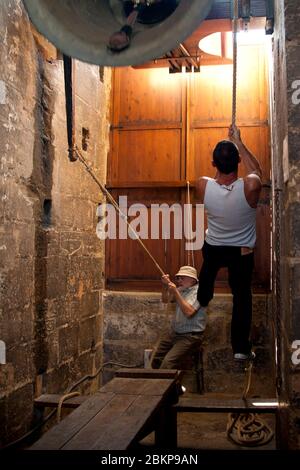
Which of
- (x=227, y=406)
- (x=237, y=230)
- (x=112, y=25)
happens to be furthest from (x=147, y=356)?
(x=112, y=25)

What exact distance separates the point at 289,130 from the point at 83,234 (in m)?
3.02

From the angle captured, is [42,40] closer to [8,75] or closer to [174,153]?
[8,75]

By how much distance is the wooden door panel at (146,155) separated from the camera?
19.4 feet

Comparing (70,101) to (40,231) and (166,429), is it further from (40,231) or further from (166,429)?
(166,429)

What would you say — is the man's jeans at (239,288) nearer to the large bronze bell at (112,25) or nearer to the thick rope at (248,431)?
the thick rope at (248,431)

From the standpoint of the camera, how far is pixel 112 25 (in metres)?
2.57

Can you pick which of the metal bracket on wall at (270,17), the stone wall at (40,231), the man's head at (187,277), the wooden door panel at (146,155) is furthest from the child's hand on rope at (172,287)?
the metal bracket on wall at (270,17)

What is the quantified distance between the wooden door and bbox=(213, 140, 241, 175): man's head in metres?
2.15

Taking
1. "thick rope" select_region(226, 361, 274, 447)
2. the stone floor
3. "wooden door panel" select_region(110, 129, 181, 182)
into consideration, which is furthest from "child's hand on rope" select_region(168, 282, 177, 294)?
"wooden door panel" select_region(110, 129, 181, 182)

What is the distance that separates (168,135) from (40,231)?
240cm

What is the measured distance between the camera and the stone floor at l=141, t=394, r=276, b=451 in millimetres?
4449

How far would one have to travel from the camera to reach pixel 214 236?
3.68 meters

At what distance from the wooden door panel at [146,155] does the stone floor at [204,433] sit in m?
2.72
